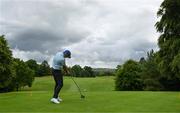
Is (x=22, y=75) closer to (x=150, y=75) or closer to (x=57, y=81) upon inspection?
(x=150, y=75)

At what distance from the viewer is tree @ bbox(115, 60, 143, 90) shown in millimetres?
106381

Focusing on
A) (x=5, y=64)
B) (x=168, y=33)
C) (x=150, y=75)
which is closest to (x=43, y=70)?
(x=150, y=75)

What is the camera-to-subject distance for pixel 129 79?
108 metres

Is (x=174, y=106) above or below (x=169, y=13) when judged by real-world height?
below

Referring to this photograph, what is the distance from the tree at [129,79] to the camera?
349 ft

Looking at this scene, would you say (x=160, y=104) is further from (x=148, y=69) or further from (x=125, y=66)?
(x=125, y=66)

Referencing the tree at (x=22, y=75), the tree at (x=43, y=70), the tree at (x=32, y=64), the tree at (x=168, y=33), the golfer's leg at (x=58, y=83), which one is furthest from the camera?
the tree at (x=43, y=70)

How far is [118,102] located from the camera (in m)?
19.7

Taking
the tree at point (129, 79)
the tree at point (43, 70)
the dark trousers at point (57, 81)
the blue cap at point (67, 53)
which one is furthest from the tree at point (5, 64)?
the tree at point (43, 70)

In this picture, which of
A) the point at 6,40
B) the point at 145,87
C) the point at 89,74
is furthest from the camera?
the point at 89,74

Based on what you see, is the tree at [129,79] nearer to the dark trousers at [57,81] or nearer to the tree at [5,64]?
the tree at [5,64]

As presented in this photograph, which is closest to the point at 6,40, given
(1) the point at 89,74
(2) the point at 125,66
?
(2) the point at 125,66

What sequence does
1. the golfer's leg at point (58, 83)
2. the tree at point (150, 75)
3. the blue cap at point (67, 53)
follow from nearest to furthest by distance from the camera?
1. the blue cap at point (67, 53)
2. the golfer's leg at point (58, 83)
3. the tree at point (150, 75)

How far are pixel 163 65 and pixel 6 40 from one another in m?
34.9
